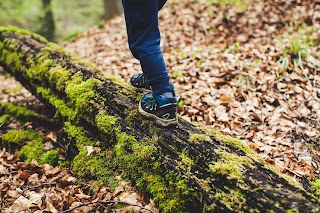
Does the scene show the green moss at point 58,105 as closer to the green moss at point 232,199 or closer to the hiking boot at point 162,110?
the hiking boot at point 162,110

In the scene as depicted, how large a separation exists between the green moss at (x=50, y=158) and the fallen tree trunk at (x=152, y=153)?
237mm

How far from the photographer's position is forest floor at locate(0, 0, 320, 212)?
10.4ft

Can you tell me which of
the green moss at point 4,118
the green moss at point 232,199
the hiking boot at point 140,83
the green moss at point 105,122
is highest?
the hiking boot at point 140,83

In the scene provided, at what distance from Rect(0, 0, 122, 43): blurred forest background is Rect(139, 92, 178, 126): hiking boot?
730 cm

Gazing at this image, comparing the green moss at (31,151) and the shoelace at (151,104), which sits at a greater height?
the shoelace at (151,104)

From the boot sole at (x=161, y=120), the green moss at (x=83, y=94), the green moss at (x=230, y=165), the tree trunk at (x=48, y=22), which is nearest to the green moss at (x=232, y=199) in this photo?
the green moss at (x=230, y=165)

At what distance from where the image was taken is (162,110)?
2.98 meters

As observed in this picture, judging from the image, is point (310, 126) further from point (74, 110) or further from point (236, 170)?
point (74, 110)

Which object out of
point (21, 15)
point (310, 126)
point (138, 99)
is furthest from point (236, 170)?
point (21, 15)

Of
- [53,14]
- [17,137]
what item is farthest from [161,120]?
[53,14]

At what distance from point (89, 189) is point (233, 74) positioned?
2.94 m

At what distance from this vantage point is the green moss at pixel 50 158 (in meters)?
3.62

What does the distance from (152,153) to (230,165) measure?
2.34ft

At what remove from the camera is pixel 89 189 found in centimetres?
302
